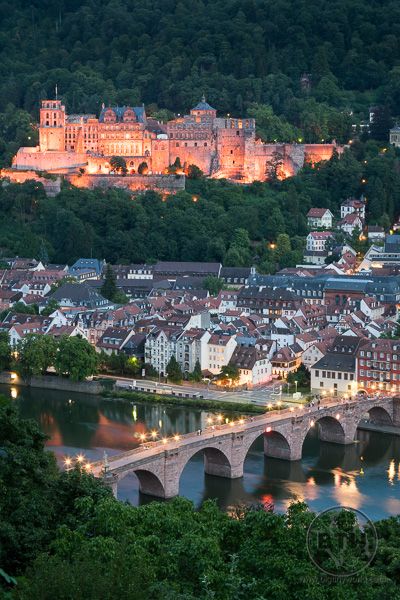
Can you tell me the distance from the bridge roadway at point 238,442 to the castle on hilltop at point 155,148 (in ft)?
95.5

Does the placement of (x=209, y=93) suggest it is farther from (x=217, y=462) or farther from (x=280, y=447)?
(x=217, y=462)

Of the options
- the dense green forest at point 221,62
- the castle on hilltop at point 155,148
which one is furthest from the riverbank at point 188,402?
the dense green forest at point 221,62

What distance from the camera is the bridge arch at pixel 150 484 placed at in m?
26.1

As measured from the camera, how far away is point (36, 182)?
5859cm

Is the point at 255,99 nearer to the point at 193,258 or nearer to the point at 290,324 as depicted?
the point at 193,258

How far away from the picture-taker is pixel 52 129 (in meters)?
61.4

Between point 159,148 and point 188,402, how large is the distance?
88.7ft

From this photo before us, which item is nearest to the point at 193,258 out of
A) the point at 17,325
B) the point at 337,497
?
the point at 17,325

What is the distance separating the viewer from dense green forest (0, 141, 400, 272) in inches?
2130

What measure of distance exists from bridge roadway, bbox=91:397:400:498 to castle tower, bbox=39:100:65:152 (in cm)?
3162

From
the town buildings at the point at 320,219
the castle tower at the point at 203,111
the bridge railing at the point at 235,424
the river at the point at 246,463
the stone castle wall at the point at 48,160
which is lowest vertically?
the river at the point at 246,463

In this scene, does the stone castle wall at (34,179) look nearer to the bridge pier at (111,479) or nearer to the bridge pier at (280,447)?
the bridge pier at (280,447)

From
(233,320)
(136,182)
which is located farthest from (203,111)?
(233,320)

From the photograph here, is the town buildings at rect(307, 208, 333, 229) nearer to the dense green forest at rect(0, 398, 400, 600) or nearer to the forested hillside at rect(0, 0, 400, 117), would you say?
the forested hillside at rect(0, 0, 400, 117)
